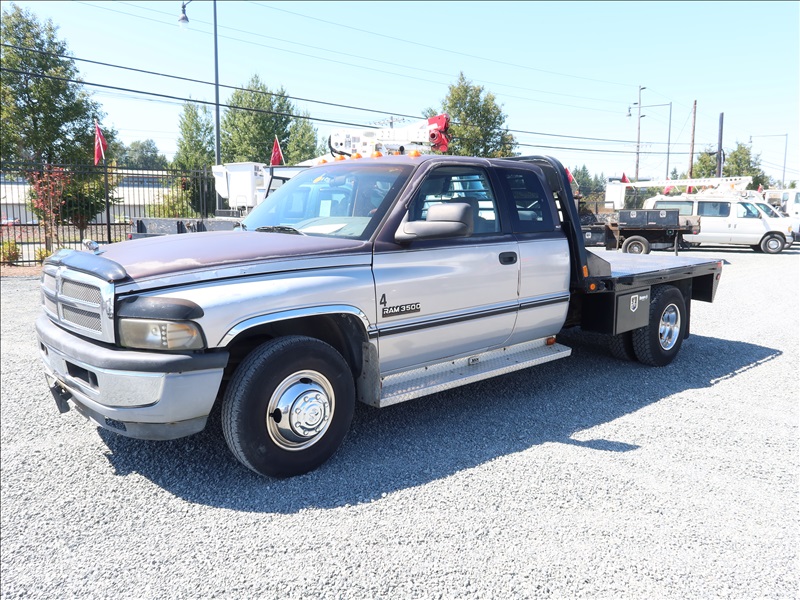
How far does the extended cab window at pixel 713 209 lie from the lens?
21.7 metres

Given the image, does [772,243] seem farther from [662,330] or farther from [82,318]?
[82,318]

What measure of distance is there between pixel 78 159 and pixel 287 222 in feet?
107

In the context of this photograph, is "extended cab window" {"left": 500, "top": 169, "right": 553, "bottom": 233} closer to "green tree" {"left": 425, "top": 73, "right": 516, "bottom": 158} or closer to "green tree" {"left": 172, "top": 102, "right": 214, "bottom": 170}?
"green tree" {"left": 425, "top": 73, "right": 516, "bottom": 158}

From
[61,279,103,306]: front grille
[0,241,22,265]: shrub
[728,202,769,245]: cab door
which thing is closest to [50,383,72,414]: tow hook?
[61,279,103,306]: front grille

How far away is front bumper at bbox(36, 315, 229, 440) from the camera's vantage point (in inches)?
119

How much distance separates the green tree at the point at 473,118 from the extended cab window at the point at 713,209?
9219 mm

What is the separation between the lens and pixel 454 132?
27266 millimetres

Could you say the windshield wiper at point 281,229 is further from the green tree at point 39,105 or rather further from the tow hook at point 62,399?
the green tree at point 39,105

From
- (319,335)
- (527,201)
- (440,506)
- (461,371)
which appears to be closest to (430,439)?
(461,371)

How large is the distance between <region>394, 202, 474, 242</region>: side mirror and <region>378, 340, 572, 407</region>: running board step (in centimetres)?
96

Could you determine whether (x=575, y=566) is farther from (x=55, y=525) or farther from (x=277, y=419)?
(x=55, y=525)

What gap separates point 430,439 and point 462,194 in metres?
1.82

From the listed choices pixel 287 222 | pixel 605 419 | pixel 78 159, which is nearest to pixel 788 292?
pixel 605 419

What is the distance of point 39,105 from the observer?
101 feet
